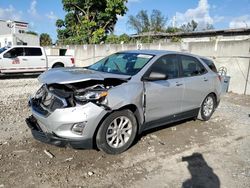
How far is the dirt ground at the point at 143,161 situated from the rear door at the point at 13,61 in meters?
7.89

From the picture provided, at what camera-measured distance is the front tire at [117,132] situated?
4094 mm

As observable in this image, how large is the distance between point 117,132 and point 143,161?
2.02 ft

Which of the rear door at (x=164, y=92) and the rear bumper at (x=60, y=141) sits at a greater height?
the rear door at (x=164, y=92)

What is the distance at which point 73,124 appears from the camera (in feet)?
12.6

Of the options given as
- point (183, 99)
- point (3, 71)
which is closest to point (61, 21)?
point (3, 71)

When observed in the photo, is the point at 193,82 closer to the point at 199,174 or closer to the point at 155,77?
the point at 155,77

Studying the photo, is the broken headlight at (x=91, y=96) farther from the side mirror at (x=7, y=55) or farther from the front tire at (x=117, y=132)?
the side mirror at (x=7, y=55)

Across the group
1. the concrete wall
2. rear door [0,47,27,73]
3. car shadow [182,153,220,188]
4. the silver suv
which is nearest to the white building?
rear door [0,47,27,73]

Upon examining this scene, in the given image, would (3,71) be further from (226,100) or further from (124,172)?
(124,172)

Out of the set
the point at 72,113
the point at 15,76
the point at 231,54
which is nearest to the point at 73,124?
the point at 72,113

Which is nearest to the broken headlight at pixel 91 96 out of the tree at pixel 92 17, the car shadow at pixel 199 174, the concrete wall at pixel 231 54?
the car shadow at pixel 199 174

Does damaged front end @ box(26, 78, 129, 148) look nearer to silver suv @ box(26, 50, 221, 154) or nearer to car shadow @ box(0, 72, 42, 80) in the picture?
silver suv @ box(26, 50, 221, 154)

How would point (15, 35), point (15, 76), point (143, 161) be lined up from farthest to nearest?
point (15, 35) < point (15, 76) < point (143, 161)

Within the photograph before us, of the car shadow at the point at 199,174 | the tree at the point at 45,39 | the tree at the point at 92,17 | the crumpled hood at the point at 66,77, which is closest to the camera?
the car shadow at the point at 199,174
